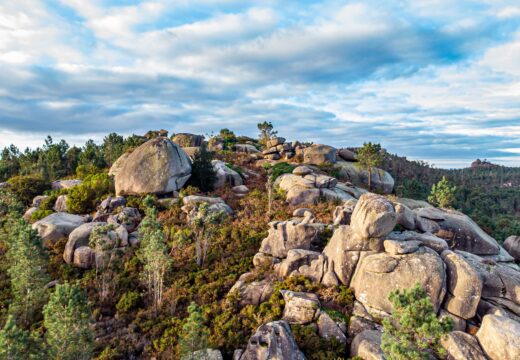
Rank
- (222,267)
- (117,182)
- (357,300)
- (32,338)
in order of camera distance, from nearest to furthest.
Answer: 1. (32,338)
2. (357,300)
3. (222,267)
4. (117,182)

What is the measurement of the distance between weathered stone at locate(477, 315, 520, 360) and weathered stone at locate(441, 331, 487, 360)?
384 millimetres

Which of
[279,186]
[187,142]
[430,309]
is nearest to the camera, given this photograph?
[430,309]

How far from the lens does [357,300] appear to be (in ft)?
58.3

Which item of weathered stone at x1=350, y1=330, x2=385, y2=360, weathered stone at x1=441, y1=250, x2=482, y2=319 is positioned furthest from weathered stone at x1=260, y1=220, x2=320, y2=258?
weathered stone at x1=441, y1=250, x2=482, y2=319

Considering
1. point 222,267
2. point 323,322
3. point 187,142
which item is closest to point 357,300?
point 323,322

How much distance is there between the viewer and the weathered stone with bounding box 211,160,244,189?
40794 mm

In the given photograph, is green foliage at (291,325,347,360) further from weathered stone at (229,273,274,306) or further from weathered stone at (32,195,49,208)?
weathered stone at (32,195,49,208)

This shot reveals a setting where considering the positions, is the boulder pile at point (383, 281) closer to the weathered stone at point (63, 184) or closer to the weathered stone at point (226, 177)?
the weathered stone at point (226, 177)

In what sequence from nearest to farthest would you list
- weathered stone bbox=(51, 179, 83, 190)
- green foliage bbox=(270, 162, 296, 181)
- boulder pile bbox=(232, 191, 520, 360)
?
boulder pile bbox=(232, 191, 520, 360) → weathered stone bbox=(51, 179, 83, 190) → green foliage bbox=(270, 162, 296, 181)

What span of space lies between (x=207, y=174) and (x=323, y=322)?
2638 centimetres

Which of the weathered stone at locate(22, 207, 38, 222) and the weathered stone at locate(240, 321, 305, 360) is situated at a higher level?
the weathered stone at locate(22, 207, 38, 222)

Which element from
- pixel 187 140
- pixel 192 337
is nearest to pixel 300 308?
pixel 192 337

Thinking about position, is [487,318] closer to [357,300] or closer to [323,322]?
[357,300]

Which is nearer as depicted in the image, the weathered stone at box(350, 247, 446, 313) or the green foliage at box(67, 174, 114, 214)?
the weathered stone at box(350, 247, 446, 313)
